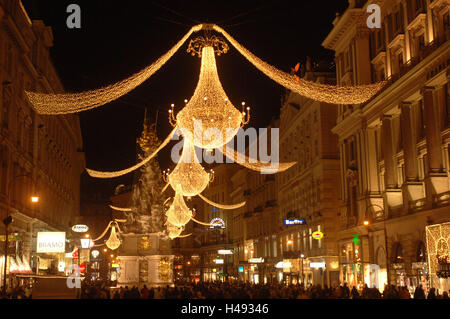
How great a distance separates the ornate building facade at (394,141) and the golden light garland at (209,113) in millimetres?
18195

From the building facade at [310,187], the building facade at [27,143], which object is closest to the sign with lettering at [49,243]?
the building facade at [27,143]

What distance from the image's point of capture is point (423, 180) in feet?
120

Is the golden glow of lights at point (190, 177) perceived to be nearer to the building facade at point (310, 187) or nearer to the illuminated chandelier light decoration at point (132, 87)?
the illuminated chandelier light decoration at point (132, 87)

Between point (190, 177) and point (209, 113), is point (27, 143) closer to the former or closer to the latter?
point (190, 177)

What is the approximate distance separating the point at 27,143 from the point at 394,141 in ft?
90.2

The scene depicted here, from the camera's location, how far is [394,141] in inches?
1660

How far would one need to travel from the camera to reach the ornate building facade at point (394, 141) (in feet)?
114
